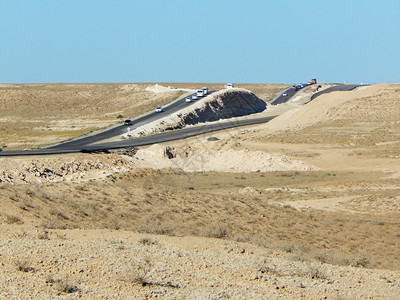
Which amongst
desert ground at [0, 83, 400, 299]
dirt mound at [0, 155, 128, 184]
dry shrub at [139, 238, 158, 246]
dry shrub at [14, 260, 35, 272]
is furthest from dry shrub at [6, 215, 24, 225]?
dirt mound at [0, 155, 128, 184]

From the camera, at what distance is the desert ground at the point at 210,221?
43.6 ft

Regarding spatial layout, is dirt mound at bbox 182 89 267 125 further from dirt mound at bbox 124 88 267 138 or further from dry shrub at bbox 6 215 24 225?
dry shrub at bbox 6 215 24 225

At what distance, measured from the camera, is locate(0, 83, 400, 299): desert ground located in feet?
43.6

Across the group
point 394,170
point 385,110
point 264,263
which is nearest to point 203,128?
point 385,110

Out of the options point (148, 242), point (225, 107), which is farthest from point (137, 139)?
point (148, 242)

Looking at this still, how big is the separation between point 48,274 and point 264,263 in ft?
19.1

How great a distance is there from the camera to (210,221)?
2706cm

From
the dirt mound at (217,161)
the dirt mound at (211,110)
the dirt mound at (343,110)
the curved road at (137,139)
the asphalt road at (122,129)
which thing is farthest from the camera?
the dirt mound at (211,110)

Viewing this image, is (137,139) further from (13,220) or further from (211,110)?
(13,220)

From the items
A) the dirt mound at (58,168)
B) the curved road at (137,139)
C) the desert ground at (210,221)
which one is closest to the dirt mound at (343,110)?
the curved road at (137,139)

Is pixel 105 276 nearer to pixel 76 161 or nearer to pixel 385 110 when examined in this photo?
pixel 76 161

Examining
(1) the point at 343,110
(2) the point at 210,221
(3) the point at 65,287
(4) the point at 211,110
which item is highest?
(1) the point at 343,110

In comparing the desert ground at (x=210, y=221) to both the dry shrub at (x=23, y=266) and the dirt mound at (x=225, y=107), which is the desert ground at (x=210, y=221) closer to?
the dry shrub at (x=23, y=266)

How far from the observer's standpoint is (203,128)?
85.2 m
